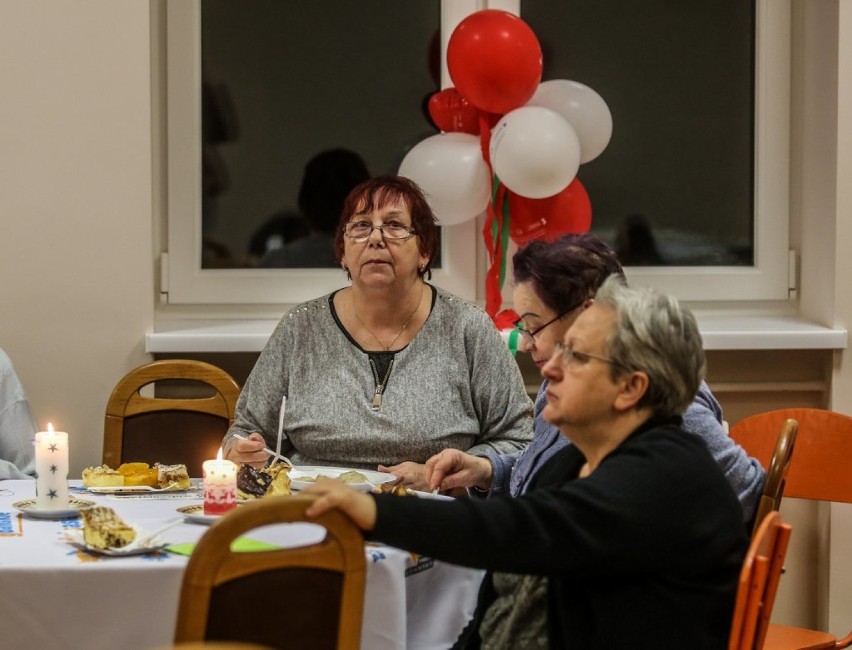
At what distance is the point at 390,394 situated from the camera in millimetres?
2598

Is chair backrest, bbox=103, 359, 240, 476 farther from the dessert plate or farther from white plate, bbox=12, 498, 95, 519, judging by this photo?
white plate, bbox=12, 498, 95, 519

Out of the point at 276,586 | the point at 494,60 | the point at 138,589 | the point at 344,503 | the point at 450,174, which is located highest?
the point at 494,60

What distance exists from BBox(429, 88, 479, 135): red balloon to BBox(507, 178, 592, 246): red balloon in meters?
0.23

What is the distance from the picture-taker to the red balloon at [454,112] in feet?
10.6

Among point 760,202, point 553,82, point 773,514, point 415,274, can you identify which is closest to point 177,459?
point 415,274

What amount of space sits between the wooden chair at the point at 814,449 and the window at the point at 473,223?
1060mm

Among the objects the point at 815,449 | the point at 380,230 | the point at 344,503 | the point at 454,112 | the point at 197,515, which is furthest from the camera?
the point at 454,112

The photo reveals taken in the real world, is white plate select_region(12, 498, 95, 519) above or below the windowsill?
below

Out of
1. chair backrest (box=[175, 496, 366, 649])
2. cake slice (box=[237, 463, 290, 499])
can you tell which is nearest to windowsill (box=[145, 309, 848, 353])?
cake slice (box=[237, 463, 290, 499])

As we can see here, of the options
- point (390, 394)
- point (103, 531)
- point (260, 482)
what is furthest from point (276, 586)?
point (390, 394)

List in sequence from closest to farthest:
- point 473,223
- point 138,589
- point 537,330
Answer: point 138,589 < point 537,330 < point 473,223

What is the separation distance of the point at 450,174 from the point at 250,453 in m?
1.14

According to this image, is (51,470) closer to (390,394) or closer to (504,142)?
(390,394)

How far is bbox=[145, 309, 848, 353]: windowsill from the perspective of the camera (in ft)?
10.3
